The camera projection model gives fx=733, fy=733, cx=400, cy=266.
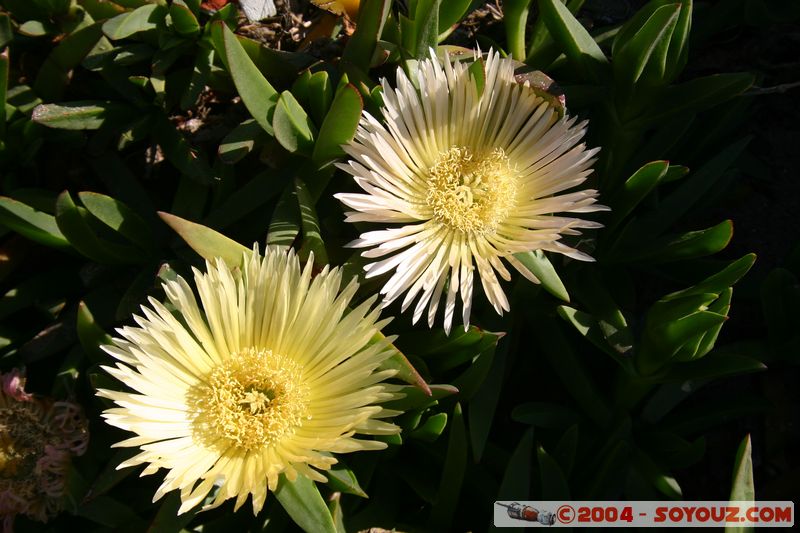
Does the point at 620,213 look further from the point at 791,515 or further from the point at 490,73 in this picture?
the point at 791,515

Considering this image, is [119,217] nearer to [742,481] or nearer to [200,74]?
[200,74]

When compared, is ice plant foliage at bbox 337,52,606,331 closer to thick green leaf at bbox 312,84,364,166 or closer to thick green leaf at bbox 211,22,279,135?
thick green leaf at bbox 312,84,364,166

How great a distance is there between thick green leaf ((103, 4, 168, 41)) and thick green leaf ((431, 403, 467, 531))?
0.76m

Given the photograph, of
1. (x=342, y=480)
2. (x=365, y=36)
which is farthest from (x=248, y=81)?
(x=342, y=480)

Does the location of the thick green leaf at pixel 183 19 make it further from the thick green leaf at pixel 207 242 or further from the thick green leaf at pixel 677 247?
the thick green leaf at pixel 677 247

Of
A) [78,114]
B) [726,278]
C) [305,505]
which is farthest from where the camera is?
[78,114]

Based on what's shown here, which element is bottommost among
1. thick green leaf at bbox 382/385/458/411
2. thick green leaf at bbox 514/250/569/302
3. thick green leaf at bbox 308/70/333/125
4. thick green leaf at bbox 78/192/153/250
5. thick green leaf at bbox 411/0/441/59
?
thick green leaf at bbox 382/385/458/411

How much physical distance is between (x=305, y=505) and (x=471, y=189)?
0.51 metres

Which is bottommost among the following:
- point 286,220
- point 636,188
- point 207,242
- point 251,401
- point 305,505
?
point 305,505

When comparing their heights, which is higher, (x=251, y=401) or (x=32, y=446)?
(x=251, y=401)

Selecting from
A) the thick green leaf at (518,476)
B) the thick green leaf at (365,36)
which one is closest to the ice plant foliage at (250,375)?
the thick green leaf at (518,476)

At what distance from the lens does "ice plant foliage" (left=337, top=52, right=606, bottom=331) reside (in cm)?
97

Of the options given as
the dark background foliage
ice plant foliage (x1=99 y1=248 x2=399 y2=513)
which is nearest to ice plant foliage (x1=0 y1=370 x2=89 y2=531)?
the dark background foliage

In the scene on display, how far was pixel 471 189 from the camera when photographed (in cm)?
111
